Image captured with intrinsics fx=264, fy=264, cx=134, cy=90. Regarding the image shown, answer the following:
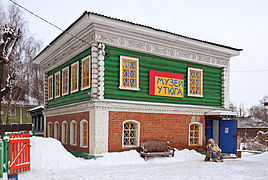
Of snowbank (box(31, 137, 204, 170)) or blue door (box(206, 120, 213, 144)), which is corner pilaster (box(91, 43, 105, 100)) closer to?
snowbank (box(31, 137, 204, 170))

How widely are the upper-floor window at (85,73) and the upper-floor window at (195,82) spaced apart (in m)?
6.28

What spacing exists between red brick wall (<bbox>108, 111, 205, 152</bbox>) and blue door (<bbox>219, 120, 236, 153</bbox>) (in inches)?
64.2

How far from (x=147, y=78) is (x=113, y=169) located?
221 inches

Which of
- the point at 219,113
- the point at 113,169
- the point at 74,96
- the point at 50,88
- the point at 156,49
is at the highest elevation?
the point at 156,49

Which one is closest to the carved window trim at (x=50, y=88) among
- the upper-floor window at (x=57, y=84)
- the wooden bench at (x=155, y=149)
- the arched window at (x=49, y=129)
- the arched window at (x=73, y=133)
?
the upper-floor window at (x=57, y=84)

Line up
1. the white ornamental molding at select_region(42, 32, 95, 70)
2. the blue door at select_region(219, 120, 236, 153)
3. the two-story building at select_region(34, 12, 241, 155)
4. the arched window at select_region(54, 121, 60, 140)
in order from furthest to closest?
→ the arched window at select_region(54, 121, 60, 140) < the blue door at select_region(219, 120, 236, 153) < the white ornamental molding at select_region(42, 32, 95, 70) < the two-story building at select_region(34, 12, 241, 155)

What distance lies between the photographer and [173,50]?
15.6 m

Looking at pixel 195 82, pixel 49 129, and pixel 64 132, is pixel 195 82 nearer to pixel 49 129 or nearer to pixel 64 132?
pixel 64 132

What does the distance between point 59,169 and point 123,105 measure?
4389mm

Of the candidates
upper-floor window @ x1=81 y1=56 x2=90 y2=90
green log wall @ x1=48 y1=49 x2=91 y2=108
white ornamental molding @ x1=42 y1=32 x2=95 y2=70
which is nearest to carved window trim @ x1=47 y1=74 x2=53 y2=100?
green log wall @ x1=48 y1=49 x2=91 y2=108

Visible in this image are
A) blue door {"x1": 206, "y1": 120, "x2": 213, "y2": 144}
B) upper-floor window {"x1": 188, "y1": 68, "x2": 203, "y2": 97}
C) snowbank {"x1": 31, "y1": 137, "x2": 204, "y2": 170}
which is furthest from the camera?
blue door {"x1": 206, "y1": 120, "x2": 213, "y2": 144}

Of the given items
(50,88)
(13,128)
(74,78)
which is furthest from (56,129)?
(13,128)

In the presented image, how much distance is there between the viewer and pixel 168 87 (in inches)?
600

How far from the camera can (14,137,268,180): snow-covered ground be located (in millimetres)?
9430
